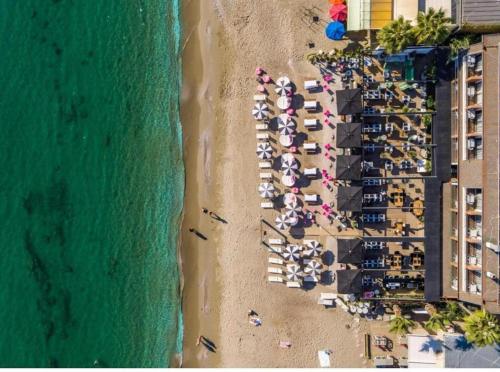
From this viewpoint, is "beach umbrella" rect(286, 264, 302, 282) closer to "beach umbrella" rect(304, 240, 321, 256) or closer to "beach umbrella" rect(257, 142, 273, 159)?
"beach umbrella" rect(304, 240, 321, 256)

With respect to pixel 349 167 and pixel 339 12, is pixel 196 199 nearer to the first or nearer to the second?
pixel 349 167

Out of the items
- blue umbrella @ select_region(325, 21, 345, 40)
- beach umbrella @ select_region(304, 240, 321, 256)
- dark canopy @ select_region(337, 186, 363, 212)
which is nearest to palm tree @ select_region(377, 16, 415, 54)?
blue umbrella @ select_region(325, 21, 345, 40)

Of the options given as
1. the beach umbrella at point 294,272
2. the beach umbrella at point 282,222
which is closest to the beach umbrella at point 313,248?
the beach umbrella at point 294,272

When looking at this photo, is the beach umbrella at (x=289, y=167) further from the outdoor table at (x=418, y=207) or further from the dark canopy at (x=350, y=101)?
the outdoor table at (x=418, y=207)

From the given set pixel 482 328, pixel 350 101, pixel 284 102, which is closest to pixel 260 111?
pixel 284 102

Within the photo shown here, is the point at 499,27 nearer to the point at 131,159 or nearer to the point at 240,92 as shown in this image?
the point at 240,92

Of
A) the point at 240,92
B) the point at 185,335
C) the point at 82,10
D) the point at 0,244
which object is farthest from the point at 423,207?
the point at 0,244

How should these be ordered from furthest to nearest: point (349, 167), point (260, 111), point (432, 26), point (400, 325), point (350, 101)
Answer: point (260, 111)
point (349, 167)
point (350, 101)
point (400, 325)
point (432, 26)
